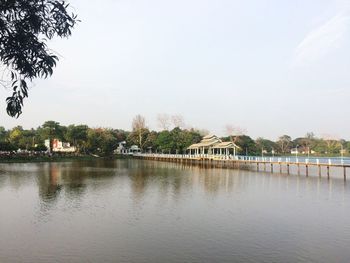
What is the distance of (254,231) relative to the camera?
15375 millimetres

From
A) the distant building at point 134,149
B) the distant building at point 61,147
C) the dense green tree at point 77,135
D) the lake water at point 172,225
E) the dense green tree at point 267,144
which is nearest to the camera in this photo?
the lake water at point 172,225

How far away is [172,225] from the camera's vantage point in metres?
16.2

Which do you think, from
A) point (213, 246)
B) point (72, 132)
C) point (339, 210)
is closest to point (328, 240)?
point (213, 246)

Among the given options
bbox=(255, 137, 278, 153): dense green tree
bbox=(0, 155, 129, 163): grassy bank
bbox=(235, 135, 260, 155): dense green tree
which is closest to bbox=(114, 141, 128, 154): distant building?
bbox=(0, 155, 129, 163): grassy bank

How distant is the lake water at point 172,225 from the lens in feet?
40.5

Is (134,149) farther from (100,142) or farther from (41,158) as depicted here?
(41,158)

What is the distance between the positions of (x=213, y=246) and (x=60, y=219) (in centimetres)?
794

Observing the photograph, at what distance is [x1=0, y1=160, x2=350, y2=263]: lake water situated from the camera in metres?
12.3

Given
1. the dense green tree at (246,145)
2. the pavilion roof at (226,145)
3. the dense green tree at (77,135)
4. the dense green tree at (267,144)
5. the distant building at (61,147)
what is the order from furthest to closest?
1. the dense green tree at (267,144)
2. the distant building at (61,147)
3. the dense green tree at (246,145)
4. the dense green tree at (77,135)
5. the pavilion roof at (226,145)

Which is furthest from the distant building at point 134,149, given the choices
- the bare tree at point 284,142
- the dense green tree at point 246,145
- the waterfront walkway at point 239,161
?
the bare tree at point 284,142

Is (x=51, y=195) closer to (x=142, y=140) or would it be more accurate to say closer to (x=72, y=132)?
(x=72, y=132)

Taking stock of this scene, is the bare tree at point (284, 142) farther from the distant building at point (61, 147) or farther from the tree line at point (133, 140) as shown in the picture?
the distant building at point (61, 147)

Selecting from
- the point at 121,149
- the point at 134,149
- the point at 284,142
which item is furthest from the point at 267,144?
the point at 121,149

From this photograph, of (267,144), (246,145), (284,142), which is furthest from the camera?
(284,142)
